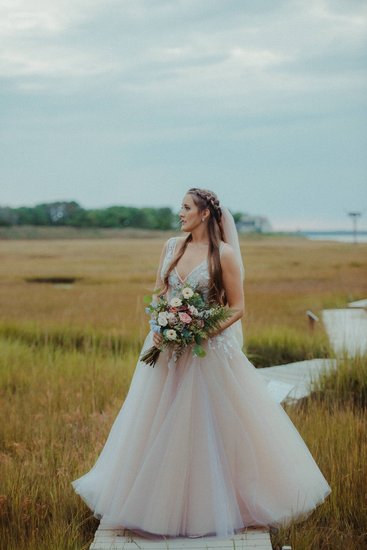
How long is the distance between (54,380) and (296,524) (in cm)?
440

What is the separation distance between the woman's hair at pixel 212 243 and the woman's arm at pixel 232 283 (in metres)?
0.03

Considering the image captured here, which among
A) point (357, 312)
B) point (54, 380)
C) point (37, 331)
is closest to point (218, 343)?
point (54, 380)

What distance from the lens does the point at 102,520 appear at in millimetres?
4199

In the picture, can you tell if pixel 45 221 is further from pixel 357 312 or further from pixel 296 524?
pixel 296 524

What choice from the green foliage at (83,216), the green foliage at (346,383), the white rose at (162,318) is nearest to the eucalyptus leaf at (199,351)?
the white rose at (162,318)

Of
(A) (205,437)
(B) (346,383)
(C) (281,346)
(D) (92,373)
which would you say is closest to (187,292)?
(A) (205,437)

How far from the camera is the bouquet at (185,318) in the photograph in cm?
400

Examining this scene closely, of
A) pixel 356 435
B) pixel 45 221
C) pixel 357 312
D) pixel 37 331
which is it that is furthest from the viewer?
pixel 45 221

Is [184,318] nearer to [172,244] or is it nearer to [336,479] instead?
[172,244]

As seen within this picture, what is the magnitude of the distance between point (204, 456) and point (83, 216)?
18671 millimetres

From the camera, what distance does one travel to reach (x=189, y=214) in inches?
167

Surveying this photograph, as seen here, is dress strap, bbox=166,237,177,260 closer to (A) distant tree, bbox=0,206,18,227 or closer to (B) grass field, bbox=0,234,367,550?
(B) grass field, bbox=0,234,367,550

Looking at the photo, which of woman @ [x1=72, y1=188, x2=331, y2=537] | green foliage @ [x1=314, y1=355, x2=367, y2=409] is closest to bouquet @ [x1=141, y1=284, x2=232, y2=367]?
woman @ [x1=72, y1=188, x2=331, y2=537]

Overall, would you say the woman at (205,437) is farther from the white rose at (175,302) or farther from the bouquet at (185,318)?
the white rose at (175,302)
